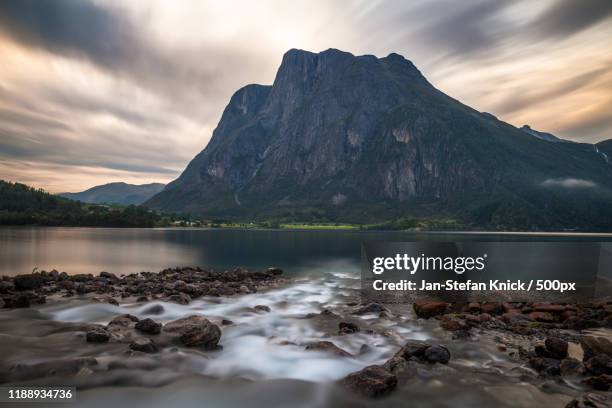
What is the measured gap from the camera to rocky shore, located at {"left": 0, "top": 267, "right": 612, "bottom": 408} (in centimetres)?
1030

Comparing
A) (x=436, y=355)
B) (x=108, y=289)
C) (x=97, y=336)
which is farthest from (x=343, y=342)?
(x=108, y=289)

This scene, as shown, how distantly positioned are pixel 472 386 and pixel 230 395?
24.6 ft

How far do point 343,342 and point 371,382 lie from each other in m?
5.01

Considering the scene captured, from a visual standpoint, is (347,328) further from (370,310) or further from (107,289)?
(107,289)

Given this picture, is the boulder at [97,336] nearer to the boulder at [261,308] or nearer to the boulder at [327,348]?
the boulder at [327,348]

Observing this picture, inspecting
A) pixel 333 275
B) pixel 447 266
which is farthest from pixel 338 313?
pixel 333 275

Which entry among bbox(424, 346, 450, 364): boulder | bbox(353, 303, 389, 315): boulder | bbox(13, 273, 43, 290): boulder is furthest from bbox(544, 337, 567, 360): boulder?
bbox(13, 273, 43, 290): boulder

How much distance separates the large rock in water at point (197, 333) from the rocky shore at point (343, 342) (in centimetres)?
4

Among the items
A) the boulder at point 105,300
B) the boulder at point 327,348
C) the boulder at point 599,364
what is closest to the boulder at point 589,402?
the boulder at point 599,364

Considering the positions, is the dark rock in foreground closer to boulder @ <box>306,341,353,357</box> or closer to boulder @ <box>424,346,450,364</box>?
boulder @ <box>306,341,353,357</box>

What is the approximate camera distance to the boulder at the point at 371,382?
9844 millimetres

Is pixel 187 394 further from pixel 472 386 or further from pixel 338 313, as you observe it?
pixel 338 313

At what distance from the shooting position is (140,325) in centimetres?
1453

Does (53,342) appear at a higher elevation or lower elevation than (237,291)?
higher
